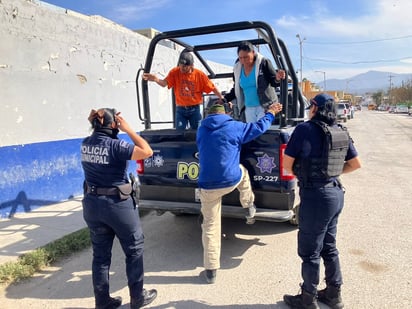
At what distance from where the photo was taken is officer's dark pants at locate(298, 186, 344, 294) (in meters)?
2.87

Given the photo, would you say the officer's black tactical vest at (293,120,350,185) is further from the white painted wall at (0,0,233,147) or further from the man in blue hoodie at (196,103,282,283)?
the white painted wall at (0,0,233,147)

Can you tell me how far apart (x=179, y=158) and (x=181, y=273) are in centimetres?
132

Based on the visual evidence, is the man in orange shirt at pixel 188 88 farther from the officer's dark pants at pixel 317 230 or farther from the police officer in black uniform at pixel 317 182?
the officer's dark pants at pixel 317 230

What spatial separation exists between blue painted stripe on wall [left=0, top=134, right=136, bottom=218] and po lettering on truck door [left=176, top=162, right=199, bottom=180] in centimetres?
312

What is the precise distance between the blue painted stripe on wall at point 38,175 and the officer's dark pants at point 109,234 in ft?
11.2

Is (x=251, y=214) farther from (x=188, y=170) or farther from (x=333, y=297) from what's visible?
(x=333, y=297)

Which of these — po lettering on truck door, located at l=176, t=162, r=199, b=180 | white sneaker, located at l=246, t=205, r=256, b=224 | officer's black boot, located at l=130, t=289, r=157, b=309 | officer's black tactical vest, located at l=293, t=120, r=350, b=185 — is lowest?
officer's black boot, located at l=130, t=289, r=157, b=309

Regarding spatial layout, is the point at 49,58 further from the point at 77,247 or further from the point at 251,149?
the point at 251,149

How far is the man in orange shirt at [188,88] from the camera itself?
490 centimetres

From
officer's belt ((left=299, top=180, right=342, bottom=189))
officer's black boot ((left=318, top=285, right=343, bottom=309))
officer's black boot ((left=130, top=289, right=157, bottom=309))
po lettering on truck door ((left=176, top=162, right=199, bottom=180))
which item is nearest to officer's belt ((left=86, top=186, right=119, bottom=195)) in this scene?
officer's black boot ((left=130, top=289, right=157, bottom=309))

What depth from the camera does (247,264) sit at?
396 centimetres

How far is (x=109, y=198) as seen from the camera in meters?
2.94

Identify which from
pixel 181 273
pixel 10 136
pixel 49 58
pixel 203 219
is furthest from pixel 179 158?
pixel 49 58

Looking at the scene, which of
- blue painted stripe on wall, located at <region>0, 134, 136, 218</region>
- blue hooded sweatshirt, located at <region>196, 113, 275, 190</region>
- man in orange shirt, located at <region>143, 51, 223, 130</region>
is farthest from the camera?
blue painted stripe on wall, located at <region>0, 134, 136, 218</region>
